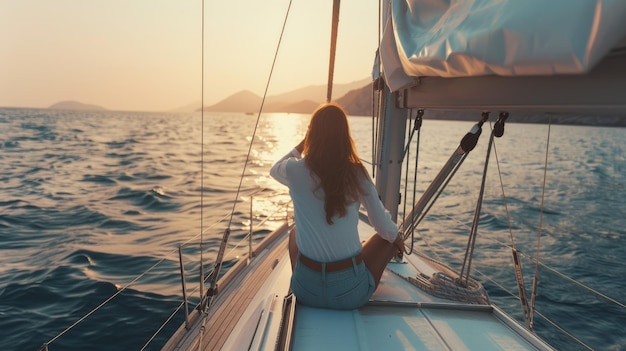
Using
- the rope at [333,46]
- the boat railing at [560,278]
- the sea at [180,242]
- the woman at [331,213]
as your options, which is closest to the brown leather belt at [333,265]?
the woman at [331,213]

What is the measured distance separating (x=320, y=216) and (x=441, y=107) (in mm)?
767

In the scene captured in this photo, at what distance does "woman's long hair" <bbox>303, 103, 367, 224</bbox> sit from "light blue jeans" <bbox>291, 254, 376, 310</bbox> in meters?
0.29

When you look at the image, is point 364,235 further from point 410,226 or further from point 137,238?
point 137,238

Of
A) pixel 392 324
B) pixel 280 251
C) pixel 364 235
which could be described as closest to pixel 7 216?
pixel 280 251

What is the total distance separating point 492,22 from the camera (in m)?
1.25

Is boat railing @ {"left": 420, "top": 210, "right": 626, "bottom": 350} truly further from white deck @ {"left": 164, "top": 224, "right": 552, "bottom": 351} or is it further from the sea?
white deck @ {"left": 164, "top": 224, "right": 552, "bottom": 351}

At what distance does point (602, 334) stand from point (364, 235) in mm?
2815

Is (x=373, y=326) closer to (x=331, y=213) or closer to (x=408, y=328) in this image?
(x=408, y=328)

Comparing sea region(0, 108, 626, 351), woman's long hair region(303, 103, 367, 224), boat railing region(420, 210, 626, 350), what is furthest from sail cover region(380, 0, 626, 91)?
boat railing region(420, 210, 626, 350)

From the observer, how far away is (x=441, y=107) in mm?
1987

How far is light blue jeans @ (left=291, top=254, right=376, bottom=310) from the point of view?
2.06 metres

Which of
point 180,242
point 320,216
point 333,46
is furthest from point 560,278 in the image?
point 180,242

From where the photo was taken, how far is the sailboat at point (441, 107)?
1.08 meters

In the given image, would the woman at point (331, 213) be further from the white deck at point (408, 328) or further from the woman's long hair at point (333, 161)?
the white deck at point (408, 328)
